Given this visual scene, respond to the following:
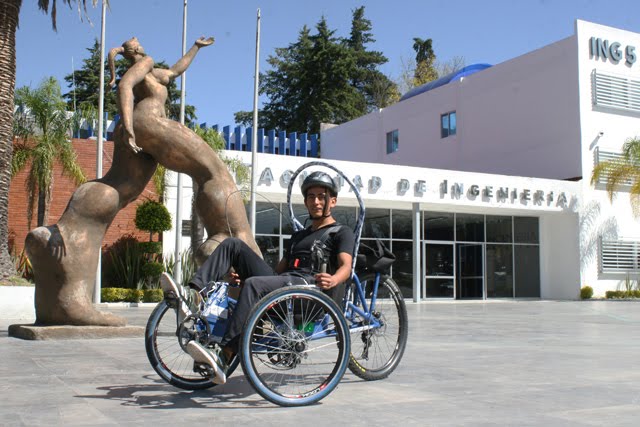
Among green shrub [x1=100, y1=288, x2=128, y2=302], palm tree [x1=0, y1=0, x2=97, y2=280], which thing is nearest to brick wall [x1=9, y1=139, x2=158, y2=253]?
green shrub [x1=100, y1=288, x2=128, y2=302]

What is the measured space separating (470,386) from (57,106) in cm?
1608

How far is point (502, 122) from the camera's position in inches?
1136

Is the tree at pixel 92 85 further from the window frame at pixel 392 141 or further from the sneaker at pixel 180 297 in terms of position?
the sneaker at pixel 180 297

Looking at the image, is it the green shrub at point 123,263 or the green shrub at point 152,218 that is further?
the green shrub at point 123,263

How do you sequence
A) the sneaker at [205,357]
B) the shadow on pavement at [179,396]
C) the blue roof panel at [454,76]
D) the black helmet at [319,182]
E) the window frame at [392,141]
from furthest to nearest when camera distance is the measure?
the window frame at [392,141] < the blue roof panel at [454,76] < the black helmet at [319,182] < the shadow on pavement at [179,396] < the sneaker at [205,357]

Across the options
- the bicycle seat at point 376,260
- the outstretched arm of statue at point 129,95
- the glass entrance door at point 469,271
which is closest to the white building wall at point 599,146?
the glass entrance door at point 469,271

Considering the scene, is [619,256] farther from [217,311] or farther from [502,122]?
[217,311]

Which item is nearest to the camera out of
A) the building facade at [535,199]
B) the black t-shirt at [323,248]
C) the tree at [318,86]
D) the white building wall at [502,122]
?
the black t-shirt at [323,248]

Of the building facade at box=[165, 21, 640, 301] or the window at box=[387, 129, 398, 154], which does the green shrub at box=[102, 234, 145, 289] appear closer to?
the building facade at box=[165, 21, 640, 301]

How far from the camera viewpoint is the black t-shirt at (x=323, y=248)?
191 inches

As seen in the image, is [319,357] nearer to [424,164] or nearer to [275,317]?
[275,317]

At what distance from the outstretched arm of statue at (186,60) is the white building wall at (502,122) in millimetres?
19417

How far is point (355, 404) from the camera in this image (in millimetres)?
4477

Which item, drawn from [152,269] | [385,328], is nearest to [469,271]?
[152,269]
